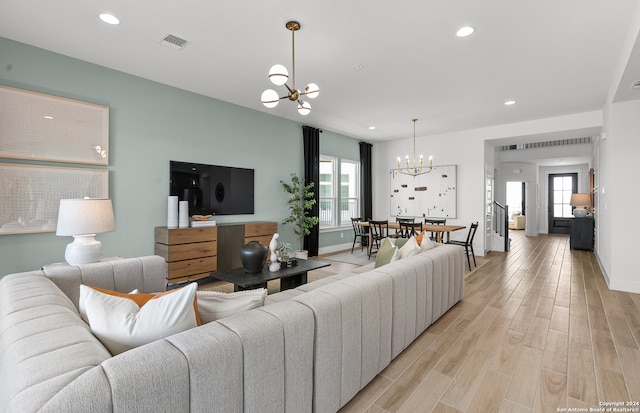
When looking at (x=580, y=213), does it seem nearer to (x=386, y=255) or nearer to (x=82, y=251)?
(x=386, y=255)

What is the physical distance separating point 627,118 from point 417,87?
2803mm

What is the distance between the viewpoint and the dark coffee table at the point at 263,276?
3.00 meters

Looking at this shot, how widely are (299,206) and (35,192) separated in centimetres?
397

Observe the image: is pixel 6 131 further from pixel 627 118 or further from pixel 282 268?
pixel 627 118

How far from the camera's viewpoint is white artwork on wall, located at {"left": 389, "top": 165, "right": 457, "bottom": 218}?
7.38m

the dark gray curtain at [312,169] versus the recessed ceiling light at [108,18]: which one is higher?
the recessed ceiling light at [108,18]

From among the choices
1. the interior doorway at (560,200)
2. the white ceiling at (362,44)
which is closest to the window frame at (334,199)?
the white ceiling at (362,44)

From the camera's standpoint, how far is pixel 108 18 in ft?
9.27

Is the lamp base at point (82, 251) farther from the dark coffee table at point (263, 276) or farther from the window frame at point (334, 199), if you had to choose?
the window frame at point (334, 199)

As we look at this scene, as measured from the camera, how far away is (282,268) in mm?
3545

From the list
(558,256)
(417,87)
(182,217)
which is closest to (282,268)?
(182,217)

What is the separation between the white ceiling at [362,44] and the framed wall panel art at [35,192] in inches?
53.2

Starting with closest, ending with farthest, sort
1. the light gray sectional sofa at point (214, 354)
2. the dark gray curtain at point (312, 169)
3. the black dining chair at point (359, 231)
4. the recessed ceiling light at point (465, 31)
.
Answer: the light gray sectional sofa at point (214, 354), the recessed ceiling light at point (465, 31), the dark gray curtain at point (312, 169), the black dining chair at point (359, 231)

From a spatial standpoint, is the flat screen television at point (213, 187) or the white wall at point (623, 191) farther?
the flat screen television at point (213, 187)
